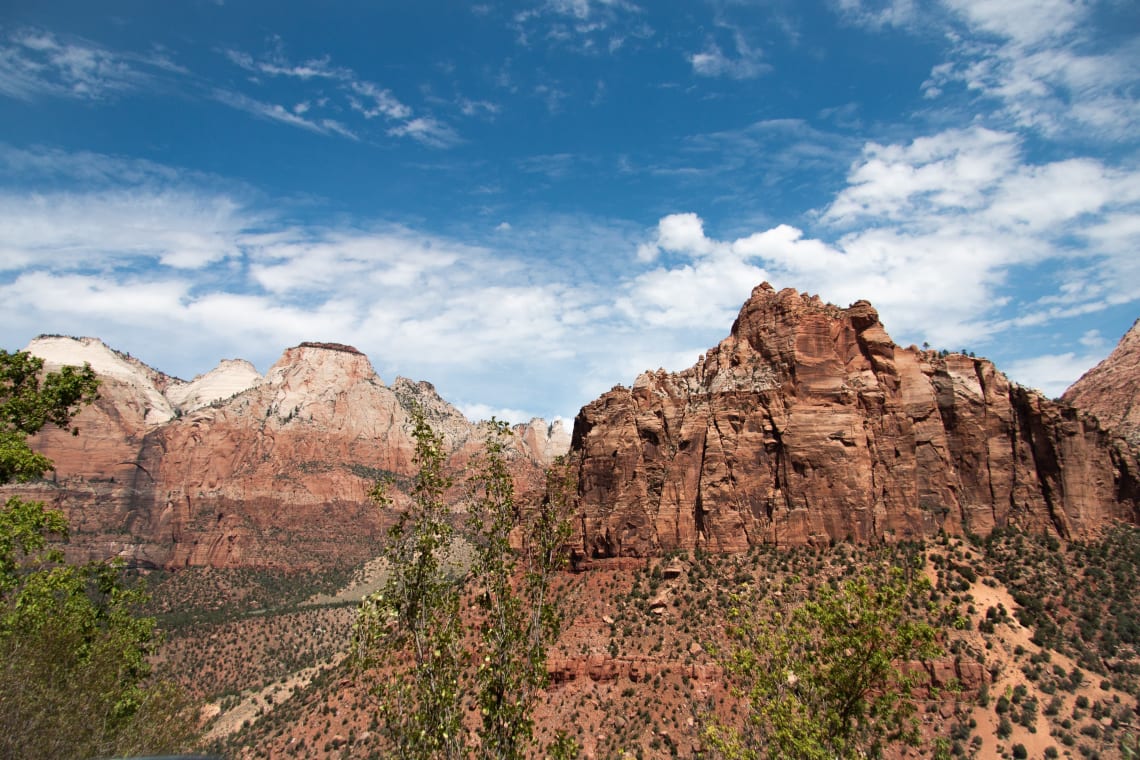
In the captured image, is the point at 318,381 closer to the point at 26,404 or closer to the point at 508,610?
the point at 26,404

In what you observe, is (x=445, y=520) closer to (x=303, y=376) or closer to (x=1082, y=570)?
(x=1082, y=570)

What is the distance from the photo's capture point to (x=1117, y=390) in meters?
77.6

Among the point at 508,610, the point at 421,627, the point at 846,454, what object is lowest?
the point at 421,627

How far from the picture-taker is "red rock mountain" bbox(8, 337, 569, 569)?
124 metres

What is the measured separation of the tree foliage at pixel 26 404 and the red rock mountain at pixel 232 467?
85.9 meters

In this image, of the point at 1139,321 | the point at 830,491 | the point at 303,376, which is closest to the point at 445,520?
the point at 830,491

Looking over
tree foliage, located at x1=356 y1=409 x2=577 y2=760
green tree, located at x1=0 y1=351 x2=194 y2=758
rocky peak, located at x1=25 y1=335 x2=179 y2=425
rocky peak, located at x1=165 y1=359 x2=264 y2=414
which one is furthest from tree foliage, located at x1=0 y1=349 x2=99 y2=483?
rocky peak, located at x1=165 y1=359 x2=264 y2=414

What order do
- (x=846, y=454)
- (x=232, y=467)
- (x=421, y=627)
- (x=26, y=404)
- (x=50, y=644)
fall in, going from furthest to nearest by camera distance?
(x=232, y=467) < (x=846, y=454) < (x=26, y=404) < (x=50, y=644) < (x=421, y=627)

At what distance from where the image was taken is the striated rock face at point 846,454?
5172cm

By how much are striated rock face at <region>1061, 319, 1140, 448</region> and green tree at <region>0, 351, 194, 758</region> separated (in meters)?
81.9

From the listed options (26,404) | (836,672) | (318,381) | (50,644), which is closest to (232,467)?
(318,381)

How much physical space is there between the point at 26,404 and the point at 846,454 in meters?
51.5

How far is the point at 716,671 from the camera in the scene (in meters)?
42.7

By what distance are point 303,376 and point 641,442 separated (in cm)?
13322
